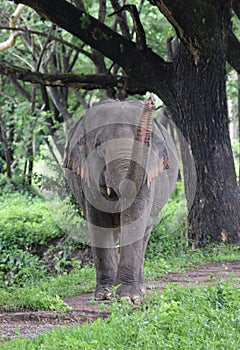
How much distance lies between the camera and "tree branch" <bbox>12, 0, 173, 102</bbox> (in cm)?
1122

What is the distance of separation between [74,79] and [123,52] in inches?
33.5

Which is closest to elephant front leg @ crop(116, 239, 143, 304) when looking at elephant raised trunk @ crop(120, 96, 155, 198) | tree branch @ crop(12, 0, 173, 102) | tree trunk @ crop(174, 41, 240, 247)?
elephant raised trunk @ crop(120, 96, 155, 198)

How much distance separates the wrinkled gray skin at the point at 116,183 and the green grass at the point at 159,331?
1.19 meters

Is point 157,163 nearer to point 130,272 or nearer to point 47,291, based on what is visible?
point 130,272

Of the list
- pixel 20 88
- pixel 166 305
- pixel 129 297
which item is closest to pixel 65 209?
pixel 129 297

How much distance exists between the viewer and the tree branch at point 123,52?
1122 centimetres

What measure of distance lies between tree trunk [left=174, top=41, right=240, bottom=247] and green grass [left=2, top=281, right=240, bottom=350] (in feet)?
Result: 17.6

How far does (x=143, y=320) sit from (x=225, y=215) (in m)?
6.28

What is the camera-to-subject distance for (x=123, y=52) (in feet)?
38.0

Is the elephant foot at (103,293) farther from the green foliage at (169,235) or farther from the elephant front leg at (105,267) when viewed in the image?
the green foliage at (169,235)

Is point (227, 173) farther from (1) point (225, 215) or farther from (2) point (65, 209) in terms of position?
(2) point (65, 209)

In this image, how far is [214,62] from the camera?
37.1 ft

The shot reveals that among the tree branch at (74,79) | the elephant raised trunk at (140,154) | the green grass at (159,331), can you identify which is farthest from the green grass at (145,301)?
the tree branch at (74,79)

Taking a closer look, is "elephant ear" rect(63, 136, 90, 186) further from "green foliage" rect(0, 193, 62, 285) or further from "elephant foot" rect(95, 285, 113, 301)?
"green foliage" rect(0, 193, 62, 285)
